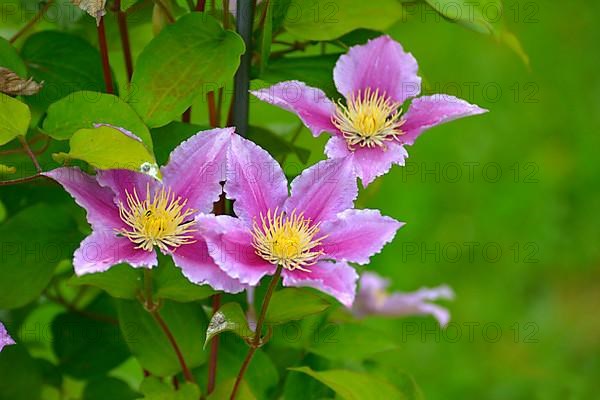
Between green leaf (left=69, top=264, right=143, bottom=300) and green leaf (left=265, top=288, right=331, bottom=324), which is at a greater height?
green leaf (left=265, top=288, right=331, bottom=324)

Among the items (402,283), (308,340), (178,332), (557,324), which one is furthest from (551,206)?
(178,332)

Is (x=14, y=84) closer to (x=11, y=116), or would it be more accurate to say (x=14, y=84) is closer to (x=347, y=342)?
(x=11, y=116)

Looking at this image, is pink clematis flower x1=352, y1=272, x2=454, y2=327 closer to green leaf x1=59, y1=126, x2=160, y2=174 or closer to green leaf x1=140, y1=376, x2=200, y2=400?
green leaf x1=140, y1=376, x2=200, y2=400

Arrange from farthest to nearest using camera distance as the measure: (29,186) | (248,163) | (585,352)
Answer: (585,352)
(29,186)
(248,163)

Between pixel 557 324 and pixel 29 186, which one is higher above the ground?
pixel 29 186

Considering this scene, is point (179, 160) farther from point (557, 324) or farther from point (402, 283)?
point (557, 324)

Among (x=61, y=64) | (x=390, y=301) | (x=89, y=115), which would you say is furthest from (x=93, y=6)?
(x=390, y=301)

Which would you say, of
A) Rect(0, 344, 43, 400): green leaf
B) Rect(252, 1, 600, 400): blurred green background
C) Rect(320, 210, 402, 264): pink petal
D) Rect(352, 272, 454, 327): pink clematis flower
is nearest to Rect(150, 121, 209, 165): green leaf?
Rect(320, 210, 402, 264): pink petal
